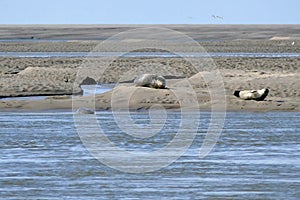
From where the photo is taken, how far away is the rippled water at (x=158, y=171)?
11.7 m

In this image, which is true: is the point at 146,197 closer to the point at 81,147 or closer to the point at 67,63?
the point at 81,147

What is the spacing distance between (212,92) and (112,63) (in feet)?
51.9

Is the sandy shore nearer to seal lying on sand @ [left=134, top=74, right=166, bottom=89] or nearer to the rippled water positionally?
seal lying on sand @ [left=134, top=74, right=166, bottom=89]

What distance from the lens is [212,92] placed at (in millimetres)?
25188

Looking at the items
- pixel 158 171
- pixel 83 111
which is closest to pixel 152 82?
pixel 83 111

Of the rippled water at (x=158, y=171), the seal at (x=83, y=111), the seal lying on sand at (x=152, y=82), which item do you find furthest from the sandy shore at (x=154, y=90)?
the rippled water at (x=158, y=171)

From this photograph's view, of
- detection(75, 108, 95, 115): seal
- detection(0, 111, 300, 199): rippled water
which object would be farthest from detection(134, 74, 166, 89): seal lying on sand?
detection(0, 111, 300, 199): rippled water

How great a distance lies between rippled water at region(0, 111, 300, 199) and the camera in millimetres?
11688

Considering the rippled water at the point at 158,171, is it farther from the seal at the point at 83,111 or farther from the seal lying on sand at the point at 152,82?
the seal lying on sand at the point at 152,82

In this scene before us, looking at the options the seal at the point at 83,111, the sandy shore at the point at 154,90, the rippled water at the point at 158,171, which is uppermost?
the sandy shore at the point at 154,90

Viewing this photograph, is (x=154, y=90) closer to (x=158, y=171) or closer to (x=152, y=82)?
(x=152, y=82)

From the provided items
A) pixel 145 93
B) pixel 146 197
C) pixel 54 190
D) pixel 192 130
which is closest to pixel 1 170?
pixel 54 190

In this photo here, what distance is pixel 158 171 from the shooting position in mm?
13328

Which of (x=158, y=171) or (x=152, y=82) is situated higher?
(x=152, y=82)
